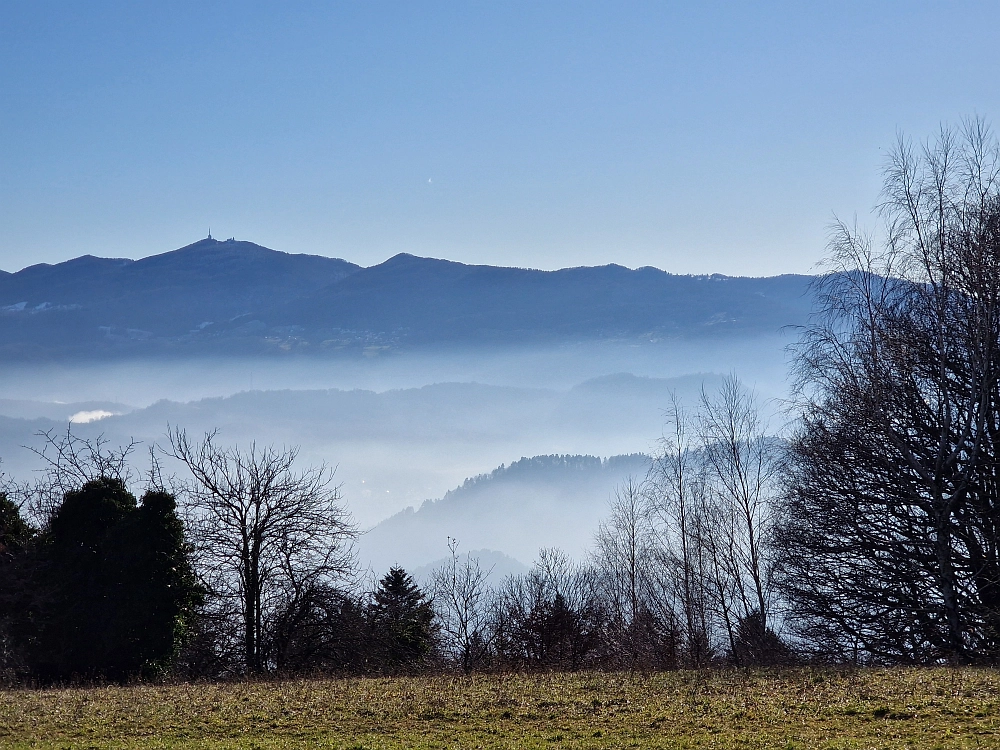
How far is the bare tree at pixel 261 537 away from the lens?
27.7 metres

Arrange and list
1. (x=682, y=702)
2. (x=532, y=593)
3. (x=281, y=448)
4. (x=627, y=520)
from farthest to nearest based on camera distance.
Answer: (x=627, y=520) → (x=532, y=593) → (x=281, y=448) → (x=682, y=702)

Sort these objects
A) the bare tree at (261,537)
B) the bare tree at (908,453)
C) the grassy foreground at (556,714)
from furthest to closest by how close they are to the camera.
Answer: the bare tree at (261,537) → the bare tree at (908,453) → the grassy foreground at (556,714)

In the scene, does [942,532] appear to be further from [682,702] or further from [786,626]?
[682,702]

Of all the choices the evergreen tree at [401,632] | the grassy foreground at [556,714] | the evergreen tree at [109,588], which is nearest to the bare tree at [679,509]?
the evergreen tree at [401,632]

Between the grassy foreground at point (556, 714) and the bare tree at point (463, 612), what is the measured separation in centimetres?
1071

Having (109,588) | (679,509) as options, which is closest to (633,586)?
(679,509)

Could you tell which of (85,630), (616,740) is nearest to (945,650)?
(616,740)

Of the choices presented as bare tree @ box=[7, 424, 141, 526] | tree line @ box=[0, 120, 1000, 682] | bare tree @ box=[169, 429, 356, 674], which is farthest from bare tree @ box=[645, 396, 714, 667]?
bare tree @ box=[7, 424, 141, 526]

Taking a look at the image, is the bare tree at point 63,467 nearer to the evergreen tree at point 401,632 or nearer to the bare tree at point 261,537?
the bare tree at point 261,537

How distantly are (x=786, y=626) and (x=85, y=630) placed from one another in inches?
759

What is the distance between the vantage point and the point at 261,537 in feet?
93.1

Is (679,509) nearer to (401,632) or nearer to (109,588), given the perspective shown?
(401,632)

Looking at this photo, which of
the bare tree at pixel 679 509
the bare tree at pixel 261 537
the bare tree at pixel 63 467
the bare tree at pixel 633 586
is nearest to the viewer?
the bare tree at pixel 633 586

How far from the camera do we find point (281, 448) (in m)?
33.8
